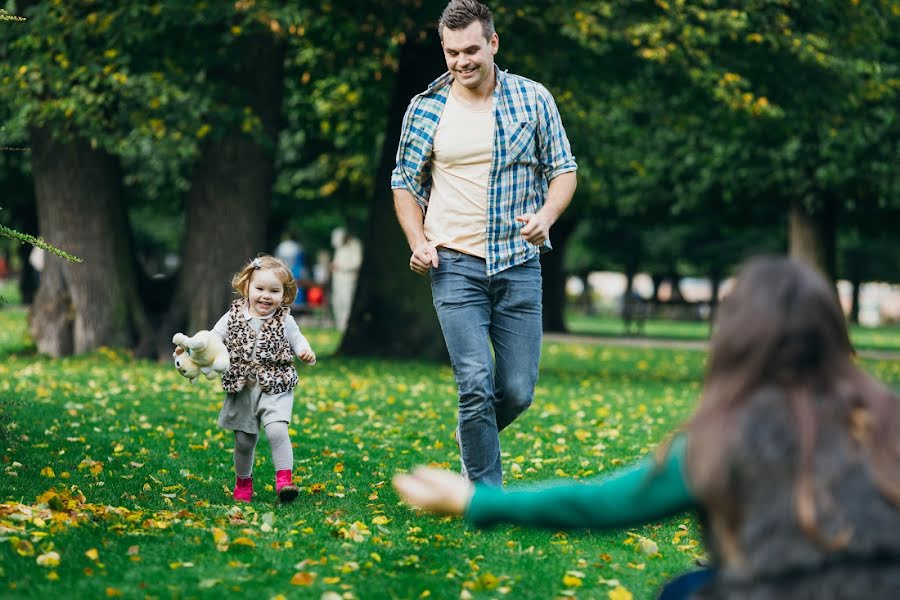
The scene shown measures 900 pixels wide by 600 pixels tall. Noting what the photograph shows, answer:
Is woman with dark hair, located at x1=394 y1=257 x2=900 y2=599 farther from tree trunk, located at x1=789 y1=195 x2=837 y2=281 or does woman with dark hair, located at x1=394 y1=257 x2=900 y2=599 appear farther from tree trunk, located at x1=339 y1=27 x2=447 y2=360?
tree trunk, located at x1=789 y1=195 x2=837 y2=281

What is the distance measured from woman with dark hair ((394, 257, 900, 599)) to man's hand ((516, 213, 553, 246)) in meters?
3.02

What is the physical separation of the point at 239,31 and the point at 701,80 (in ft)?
17.9

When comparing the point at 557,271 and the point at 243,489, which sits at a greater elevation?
the point at 557,271

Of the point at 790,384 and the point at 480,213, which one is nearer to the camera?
the point at 790,384

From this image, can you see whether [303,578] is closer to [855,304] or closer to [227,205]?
[227,205]

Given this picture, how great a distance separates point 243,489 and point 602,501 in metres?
4.06

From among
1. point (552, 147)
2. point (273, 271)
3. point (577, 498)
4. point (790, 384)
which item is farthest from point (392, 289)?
point (790, 384)

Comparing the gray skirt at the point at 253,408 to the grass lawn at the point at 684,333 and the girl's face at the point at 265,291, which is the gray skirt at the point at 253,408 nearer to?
the girl's face at the point at 265,291

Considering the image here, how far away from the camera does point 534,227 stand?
5.68 m

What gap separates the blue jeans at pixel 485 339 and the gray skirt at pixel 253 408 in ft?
3.36

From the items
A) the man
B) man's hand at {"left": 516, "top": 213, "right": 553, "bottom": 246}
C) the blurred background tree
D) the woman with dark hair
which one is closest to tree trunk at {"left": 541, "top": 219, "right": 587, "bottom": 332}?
the blurred background tree

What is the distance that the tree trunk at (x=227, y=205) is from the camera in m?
15.1

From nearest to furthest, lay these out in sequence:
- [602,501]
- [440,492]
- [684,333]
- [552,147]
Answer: [602,501]
[440,492]
[552,147]
[684,333]

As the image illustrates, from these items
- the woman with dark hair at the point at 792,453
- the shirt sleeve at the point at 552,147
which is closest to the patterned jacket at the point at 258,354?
the shirt sleeve at the point at 552,147
